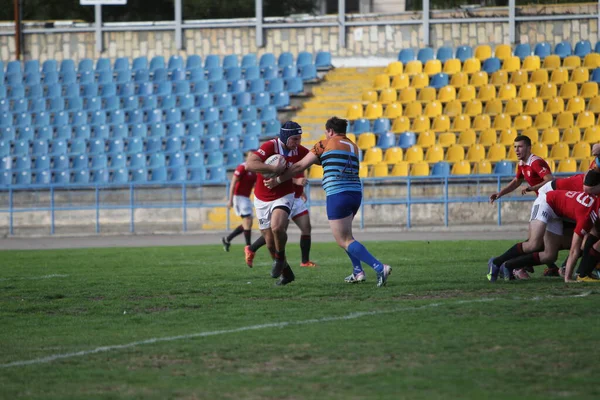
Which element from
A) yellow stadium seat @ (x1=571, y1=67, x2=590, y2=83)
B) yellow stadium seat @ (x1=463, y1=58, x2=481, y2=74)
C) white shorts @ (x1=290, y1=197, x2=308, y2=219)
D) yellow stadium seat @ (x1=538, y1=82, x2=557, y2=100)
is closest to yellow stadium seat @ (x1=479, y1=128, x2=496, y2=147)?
yellow stadium seat @ (x1=538, y1=82, x2=557, y2=100)

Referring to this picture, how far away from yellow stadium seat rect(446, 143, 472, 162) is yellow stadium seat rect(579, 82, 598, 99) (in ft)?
12.7

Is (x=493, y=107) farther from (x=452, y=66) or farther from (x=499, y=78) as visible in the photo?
(x=452, y=66)

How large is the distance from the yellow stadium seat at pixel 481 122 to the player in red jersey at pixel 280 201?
15505mm

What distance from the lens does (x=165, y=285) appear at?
12.5 meters

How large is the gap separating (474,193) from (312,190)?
426cm

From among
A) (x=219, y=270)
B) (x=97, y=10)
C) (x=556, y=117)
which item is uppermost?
(x=97, y=10)

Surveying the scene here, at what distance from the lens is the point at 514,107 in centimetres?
2720

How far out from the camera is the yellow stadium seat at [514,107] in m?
27.1

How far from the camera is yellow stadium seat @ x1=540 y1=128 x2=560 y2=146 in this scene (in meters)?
26.0

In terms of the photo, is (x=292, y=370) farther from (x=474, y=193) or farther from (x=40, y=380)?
(x=474, y=193)

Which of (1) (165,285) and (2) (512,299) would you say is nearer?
(2) (512,299)

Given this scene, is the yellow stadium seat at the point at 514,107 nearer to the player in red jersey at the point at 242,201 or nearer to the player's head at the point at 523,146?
the player in red jersey at the point at 242,201

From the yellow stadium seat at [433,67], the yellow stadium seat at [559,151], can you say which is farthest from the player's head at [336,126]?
the yellow stadium seat at [433,67]

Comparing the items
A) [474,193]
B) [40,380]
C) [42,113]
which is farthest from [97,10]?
[40,380]
